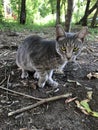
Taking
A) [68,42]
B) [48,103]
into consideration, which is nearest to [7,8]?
[68,42]

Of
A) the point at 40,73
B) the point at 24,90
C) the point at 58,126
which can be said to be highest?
the point at 40,73

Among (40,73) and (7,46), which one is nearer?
(40,73)

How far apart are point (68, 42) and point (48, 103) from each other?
35.7 inches

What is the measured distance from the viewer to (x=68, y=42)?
298 cm

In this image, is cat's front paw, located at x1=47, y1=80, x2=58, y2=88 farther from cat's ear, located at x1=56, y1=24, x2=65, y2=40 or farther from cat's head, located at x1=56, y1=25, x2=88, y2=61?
cat's ear, located at x1=56, y1=24, x2=65, y2=40

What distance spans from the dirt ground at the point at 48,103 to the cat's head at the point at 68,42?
2.13ft

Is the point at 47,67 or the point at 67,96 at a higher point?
the point at 47,67

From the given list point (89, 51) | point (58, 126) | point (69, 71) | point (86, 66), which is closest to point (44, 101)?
point (58, 126)

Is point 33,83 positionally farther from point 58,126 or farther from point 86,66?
point 86,66

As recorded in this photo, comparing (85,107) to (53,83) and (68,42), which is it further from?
(68,42)

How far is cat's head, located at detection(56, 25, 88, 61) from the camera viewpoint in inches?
117

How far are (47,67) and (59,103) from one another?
0.59 metres

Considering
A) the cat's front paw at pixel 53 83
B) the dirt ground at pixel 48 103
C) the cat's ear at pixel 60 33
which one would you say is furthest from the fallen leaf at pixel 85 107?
the cat's ear at pixel 60 33

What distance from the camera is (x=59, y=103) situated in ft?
9.83
